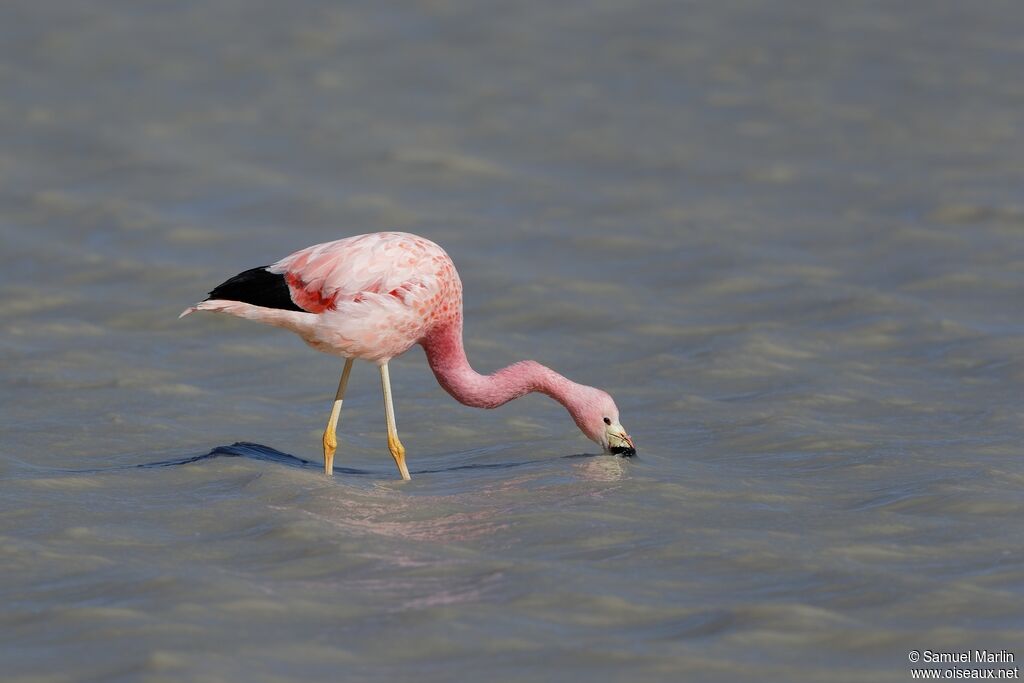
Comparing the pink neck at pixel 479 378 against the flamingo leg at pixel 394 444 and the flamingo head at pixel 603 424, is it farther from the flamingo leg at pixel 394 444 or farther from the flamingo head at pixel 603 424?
the flamingo leg at pixel 394 444

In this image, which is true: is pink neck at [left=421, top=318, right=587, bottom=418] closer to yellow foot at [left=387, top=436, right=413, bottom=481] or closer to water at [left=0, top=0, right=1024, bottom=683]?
water at [left=0, top=0, right=1024, bottom=683]

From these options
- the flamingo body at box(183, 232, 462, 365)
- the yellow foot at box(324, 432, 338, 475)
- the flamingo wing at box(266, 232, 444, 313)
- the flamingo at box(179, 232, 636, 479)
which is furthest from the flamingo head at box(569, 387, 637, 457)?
the yellow foot at box(324, 432, 338, 475)

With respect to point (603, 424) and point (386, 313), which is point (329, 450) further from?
point (603, 424)

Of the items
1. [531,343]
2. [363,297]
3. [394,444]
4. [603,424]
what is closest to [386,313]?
[363,297]

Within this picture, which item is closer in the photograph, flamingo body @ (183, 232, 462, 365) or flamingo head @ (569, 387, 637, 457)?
flamingo body @ (183, 232, 462, 365)

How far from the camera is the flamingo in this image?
792cm

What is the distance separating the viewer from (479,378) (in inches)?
332

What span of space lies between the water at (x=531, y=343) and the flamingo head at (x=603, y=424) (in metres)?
0.16

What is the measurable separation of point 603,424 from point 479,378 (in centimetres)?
72

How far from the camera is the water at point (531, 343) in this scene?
5.66 m

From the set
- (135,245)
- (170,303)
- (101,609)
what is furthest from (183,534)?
(135,245)

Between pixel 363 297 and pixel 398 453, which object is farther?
pixel 398 453

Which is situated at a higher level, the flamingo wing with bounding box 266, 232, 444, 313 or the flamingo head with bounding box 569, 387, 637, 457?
the flamingo wing with bounding box 266, 232, 444, 313

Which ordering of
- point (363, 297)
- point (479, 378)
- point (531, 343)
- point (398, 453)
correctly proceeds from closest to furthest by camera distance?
point (363, 297)
point (398, 453)
point (479, 378)
point (531, 343)
